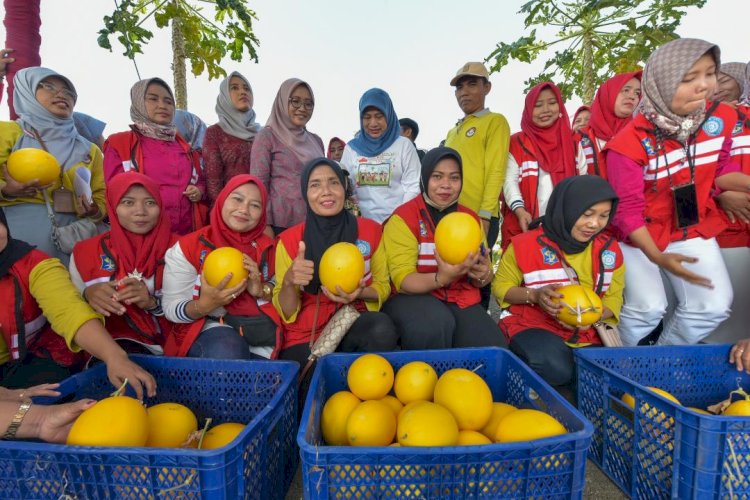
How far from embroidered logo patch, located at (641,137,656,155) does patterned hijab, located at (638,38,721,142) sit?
10 cm

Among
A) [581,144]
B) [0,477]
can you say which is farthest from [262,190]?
[581,144]

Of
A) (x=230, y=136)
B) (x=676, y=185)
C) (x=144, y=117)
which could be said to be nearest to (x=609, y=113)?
(x=676, y=185)

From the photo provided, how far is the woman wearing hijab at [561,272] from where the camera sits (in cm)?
239

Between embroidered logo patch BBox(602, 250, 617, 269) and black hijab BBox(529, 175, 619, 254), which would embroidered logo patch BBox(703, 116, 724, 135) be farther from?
embroidered logo patch BBox(602, 250, 617, 269)

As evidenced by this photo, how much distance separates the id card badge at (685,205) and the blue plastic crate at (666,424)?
0.81m

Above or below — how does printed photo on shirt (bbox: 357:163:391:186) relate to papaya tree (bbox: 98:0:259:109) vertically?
below

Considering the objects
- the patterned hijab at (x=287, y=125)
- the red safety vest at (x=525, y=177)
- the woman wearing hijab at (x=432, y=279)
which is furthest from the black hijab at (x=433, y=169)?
the patterned hijab at (x=287, y=125)

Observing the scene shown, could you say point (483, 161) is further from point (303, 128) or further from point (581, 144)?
point (303, 128)

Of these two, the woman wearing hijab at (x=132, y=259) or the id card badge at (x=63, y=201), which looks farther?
the id card badge at (x=63, y=201)

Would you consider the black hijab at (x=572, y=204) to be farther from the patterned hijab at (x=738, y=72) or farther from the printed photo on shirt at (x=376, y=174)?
the patterned hijab at (x=738, y=72)

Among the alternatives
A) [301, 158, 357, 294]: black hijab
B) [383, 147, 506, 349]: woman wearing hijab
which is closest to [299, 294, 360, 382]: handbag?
[301, 158, 357, 294]: black hijab

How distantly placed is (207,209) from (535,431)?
321 centimetres

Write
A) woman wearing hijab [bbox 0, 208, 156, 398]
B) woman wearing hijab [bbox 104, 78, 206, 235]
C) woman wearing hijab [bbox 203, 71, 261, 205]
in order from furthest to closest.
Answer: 1. woman wearing hijab [bbox 203, 71, 261, 205]
2. woman wearing hijab [bbox 104, 78, 206, 235]
3. woman wearing hijab [bbox 0, 208, 156, 398]

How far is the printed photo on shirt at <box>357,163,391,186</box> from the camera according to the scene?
3.62 m
